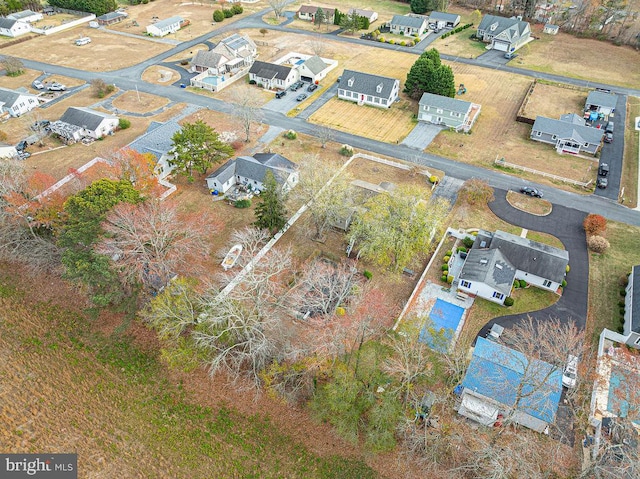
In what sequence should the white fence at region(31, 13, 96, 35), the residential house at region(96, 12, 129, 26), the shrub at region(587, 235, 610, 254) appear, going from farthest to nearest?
1. the residential house at region(96, 12, 129, 26)
2. the white fence at region(31, 13, 96, 35)
3. the shrub at region(587, 235, 610, 254)

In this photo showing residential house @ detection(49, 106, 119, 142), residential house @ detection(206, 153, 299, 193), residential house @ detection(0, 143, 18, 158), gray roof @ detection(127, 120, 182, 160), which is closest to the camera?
residential house @ detection(206, 153, 299, 193)

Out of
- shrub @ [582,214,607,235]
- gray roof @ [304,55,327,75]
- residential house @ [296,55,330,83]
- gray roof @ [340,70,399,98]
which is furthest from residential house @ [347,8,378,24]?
shrub @ [582,214,607,235]

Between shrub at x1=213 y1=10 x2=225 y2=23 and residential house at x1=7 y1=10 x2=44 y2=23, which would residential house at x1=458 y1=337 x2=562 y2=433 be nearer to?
shrub at x1=213 y1=10 x2=225 y2=23

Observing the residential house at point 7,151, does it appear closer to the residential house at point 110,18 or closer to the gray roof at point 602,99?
the residential house at point 110,18

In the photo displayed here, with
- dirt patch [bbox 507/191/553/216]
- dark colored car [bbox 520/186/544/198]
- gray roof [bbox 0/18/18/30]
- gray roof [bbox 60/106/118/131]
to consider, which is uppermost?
gray roof [bbox 0/18/18/30]

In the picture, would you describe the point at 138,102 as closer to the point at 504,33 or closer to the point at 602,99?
the point at 504,33

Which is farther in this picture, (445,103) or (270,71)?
(270,71)

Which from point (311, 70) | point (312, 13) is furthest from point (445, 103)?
point (312, 13)

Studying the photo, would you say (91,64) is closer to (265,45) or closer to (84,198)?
(265,45)
